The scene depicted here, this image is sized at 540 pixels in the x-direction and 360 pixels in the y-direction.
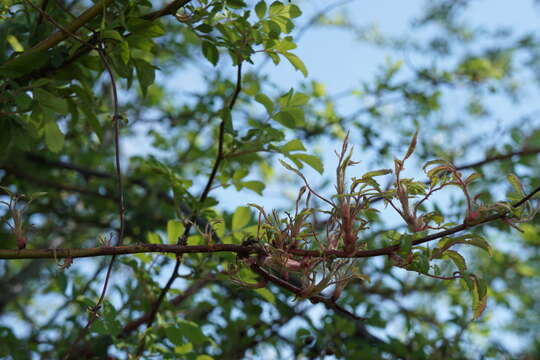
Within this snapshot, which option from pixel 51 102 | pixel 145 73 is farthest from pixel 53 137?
pixel 145 73

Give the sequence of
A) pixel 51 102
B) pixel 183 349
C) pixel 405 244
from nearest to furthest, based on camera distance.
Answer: pixel 405 244 < pixel 51 102 < pixel 183 349

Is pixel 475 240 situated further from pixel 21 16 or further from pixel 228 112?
pixel 21 16

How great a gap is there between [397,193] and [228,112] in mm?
440

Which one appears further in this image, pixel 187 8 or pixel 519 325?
pixel 519 325

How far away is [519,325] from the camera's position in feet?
10.6

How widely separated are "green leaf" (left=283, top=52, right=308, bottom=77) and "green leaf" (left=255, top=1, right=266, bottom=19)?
0.25 feet

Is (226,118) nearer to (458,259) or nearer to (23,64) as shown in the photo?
(23,64)

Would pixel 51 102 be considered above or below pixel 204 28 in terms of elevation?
below

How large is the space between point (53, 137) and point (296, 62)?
45 cm

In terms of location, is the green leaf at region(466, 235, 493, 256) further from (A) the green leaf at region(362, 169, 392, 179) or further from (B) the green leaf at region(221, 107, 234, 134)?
(B) the green leaf at region(221, 107, 234, 134)

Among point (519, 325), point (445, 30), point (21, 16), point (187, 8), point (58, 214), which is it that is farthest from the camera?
point (519, 325)

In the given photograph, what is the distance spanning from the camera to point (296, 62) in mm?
1004

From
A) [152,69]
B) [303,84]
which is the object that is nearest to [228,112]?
[152,69]

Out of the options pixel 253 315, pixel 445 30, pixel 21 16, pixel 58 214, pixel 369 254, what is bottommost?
pixel 369 254
